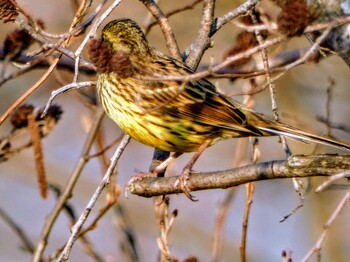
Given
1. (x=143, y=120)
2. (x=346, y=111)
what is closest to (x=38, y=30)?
(x=143, y=120)

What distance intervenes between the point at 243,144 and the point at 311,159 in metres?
2.47

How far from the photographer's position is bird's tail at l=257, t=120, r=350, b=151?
5641mm

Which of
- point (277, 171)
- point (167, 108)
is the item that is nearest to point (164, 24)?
point (167, 108)

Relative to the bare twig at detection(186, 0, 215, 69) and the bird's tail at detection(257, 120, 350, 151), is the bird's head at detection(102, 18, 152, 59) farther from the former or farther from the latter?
the bird's tail at detection(257, 120, 350, 151)

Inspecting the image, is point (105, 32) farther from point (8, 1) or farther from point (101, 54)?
point (101, 54)

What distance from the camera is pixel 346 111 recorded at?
11.2 metres

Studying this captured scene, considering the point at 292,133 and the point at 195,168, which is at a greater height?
the point at 195,168

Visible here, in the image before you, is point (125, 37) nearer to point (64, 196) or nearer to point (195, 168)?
point (64, 196)

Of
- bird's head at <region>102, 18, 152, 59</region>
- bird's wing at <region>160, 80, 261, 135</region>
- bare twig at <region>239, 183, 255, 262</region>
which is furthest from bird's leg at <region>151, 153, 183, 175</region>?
bare twig at <region>239, 183, 255, 262</region>

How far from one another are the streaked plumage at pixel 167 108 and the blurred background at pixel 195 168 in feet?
10.5

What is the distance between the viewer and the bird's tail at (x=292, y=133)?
18.5ft

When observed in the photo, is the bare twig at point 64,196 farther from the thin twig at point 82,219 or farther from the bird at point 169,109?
the thin twig at point 82,219

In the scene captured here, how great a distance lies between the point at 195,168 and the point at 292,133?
6304mm

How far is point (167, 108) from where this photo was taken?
19.7 feet
